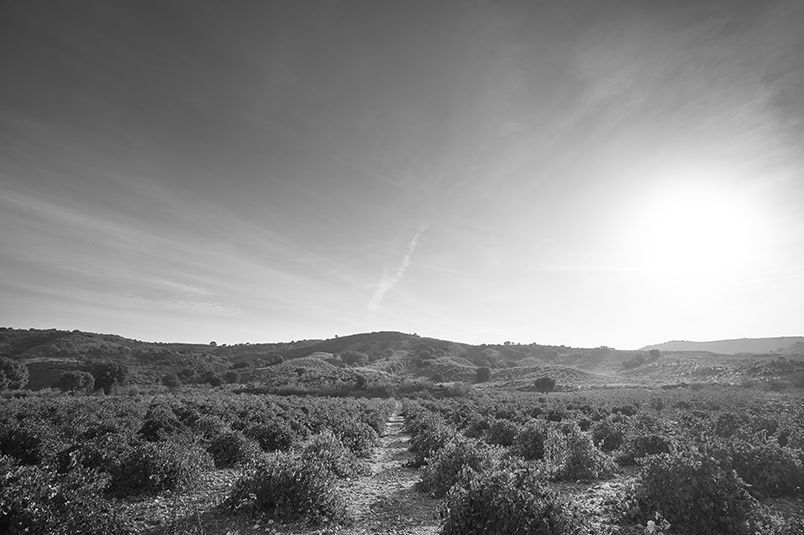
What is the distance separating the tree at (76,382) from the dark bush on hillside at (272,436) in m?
53.7

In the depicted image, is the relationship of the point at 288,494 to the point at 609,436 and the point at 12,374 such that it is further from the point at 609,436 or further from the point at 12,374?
the point at 12,374

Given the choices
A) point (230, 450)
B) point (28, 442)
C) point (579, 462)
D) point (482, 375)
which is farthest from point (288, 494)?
point (482, 375)

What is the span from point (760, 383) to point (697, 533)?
70.0m

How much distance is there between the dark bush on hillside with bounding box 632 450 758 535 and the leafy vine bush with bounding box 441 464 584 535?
278 cm

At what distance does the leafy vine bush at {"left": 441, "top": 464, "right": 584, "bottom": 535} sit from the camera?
7121 millimetres

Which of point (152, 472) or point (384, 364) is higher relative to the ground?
point (152, 472)

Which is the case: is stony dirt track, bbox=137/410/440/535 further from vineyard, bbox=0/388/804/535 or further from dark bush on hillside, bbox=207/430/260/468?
dark bush on hillside, bbox=207/430/260/468

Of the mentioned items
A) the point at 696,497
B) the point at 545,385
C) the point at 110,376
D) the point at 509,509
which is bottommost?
the point at 545,385

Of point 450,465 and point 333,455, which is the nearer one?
point 450,465

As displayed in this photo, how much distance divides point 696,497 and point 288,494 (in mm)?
9714

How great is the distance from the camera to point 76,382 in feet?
183

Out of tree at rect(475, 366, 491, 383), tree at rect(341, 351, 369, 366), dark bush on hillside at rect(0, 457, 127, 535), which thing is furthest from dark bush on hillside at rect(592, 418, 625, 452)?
tree at rect(341, 351, 369, 366)

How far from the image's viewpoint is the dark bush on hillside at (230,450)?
589 inches

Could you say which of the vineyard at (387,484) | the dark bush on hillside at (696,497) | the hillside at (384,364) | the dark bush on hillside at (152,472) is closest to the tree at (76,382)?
the hillside at (384,364)
